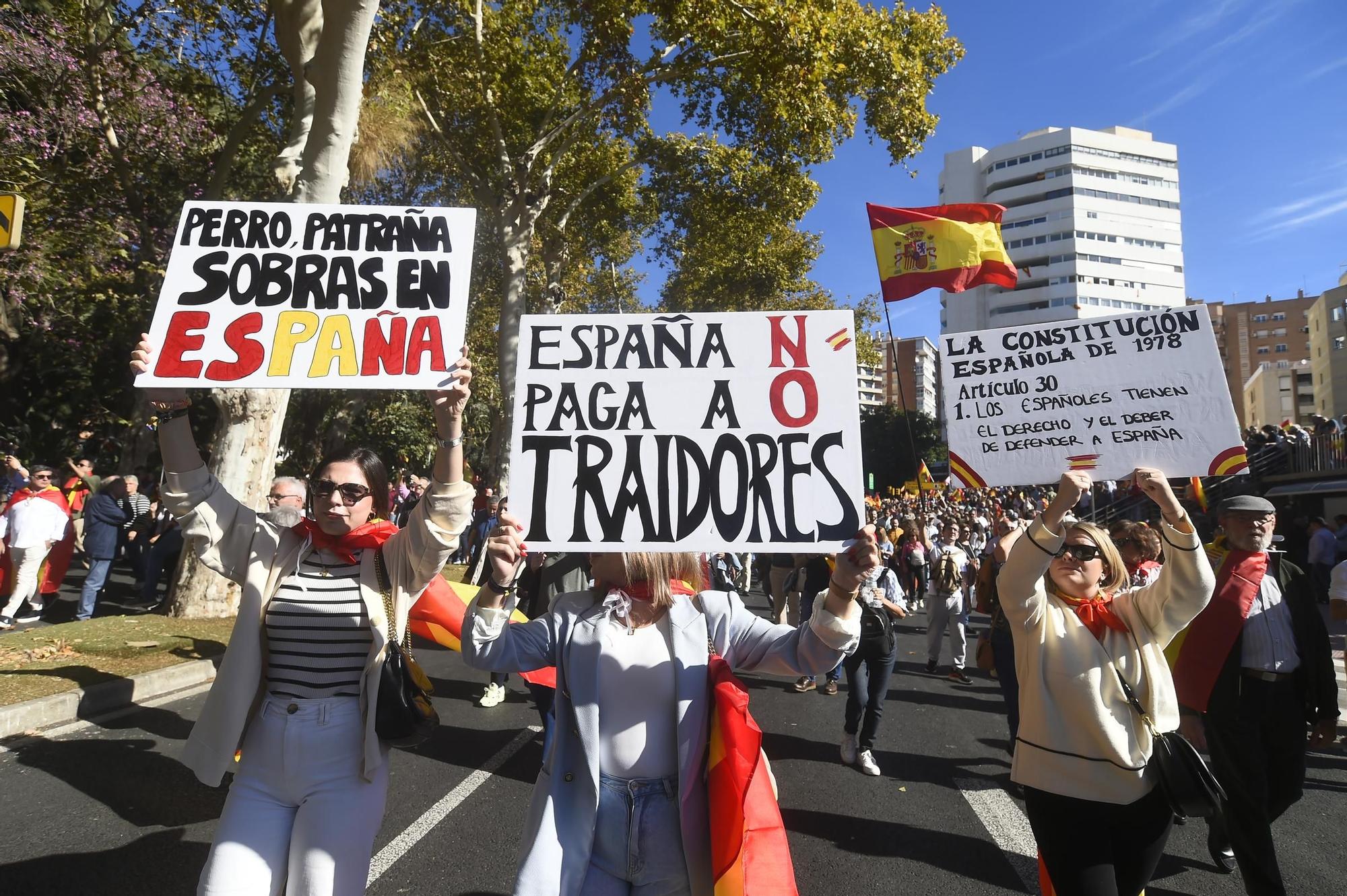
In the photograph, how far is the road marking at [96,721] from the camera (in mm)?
5387

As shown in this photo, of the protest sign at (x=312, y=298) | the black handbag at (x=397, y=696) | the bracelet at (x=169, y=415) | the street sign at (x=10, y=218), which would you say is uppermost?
the street sign at (x=10, y=218)

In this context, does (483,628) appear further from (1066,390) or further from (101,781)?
(101,781)

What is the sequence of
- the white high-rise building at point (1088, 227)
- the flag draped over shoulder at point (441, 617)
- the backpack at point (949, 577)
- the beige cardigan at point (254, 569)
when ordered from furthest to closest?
1. the white high-rise building at point (1088, 227)
2. the backpack at point (949, 577)
3. the flag draped over shoulder at point (441, 617)
4. the beige cardigan at point (254, 569)

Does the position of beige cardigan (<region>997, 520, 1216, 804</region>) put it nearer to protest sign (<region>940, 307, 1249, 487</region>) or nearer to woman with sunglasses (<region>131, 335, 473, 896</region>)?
protest sign (<region>940, 307, 1249, 487</region>)

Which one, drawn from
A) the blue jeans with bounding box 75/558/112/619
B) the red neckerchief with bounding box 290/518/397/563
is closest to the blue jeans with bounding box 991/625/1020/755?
the red neckerchief with bounding box 290/518/397/563

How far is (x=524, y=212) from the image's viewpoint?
634 inches

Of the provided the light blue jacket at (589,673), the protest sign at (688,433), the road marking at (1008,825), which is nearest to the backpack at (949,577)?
the road marking at (1008,825)

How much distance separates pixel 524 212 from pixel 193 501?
47.2 feet

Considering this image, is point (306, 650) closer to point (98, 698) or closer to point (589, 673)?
point (589, 673)

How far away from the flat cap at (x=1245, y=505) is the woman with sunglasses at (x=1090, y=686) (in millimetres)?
1148

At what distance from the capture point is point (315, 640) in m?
2.50

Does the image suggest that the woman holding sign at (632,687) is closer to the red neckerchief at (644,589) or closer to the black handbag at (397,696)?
the red neckerchief at (644,589)

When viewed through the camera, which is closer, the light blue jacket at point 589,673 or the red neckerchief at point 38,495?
the light blue jacket at point 589,673

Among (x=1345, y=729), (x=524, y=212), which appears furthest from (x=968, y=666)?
(x=524, y=212)
